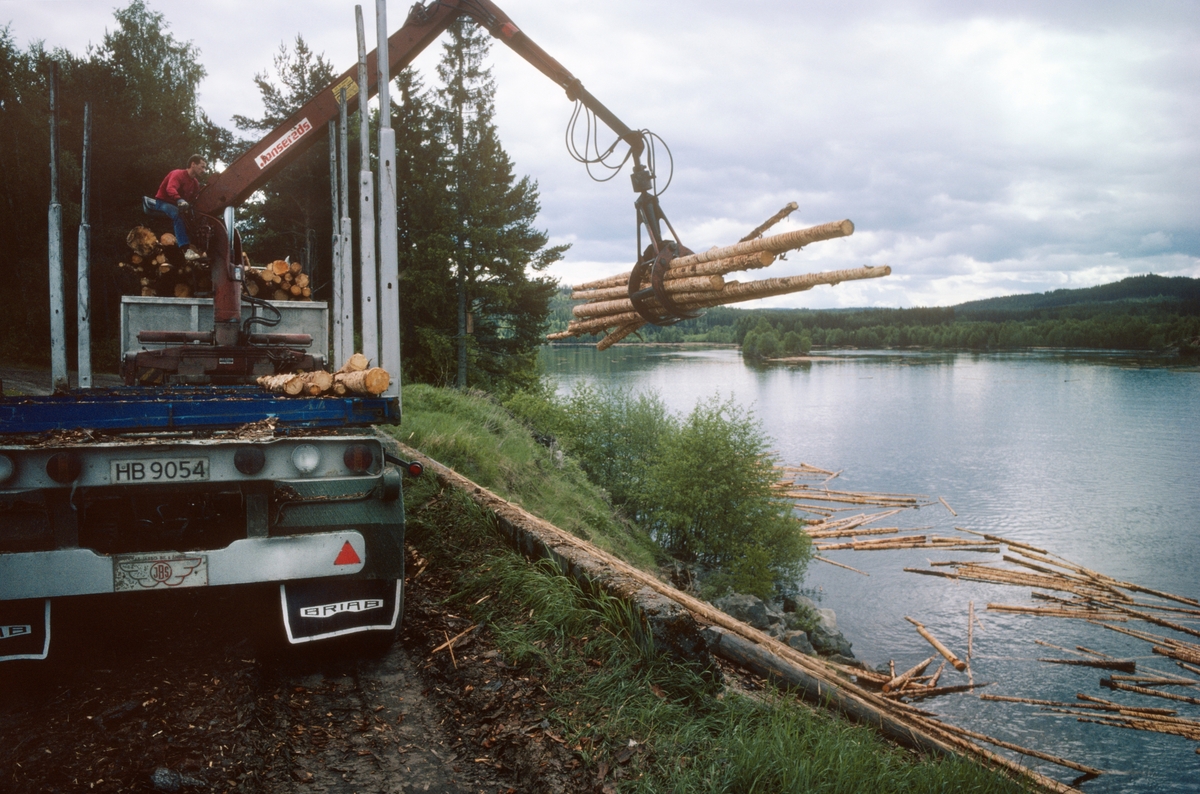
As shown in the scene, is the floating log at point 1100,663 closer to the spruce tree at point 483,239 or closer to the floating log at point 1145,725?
the floating log at point 1145,725

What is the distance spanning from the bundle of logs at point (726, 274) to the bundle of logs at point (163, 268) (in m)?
4.01

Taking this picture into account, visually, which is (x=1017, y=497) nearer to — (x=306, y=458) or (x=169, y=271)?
(x=169, y=271)

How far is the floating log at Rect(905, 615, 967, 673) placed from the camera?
18.4 metres

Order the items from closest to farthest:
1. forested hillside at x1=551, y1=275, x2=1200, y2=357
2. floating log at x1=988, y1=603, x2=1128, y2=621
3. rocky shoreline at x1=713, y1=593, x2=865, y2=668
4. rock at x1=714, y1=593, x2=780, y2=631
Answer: rocky shoreline at x1=713, y1=593, x2=865, y2=668 → rock at x1=714, y1=593, x2=780, y2=631 → floating log at x1=988, y1=603, x2=1128, y2=621 → forested hillside at x1=551, y1=275, x2=1200, y2=357

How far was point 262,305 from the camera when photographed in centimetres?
605

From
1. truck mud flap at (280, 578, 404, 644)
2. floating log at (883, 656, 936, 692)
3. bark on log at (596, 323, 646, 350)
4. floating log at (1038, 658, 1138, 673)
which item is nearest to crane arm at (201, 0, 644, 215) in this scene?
bark on log at (596, 323, 646, 350)

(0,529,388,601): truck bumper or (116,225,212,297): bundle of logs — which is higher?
(116,225,212,297): bundle of logs

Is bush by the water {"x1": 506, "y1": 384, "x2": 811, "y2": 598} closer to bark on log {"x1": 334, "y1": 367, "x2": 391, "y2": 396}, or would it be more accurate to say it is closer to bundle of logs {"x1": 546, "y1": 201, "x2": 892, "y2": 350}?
bundle of logs {"x1": 546, "y1": 201, "x2": 892, "y2": 350}

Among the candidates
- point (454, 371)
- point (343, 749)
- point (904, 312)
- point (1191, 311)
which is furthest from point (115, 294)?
point (1191, 311)

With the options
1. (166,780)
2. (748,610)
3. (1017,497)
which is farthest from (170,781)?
(1017,497)

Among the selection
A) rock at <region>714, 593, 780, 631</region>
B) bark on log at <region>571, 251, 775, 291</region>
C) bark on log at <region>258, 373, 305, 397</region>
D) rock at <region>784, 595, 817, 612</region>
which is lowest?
rock at <region>784, 595, 817, 612</region>

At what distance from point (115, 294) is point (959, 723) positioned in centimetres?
2890

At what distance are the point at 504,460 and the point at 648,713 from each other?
984cm

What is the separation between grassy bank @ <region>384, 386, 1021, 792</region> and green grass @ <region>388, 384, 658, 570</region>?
5.03 meters
